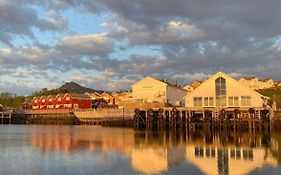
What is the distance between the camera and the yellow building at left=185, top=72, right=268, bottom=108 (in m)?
63.7

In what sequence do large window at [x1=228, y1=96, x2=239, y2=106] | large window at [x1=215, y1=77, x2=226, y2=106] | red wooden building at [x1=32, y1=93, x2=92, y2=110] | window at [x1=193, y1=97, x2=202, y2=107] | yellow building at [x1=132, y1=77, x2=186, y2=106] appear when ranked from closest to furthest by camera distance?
large window at [x1=228, y1=96, x2=239, y2=106] < large window at [x1=215, y1=77, x2=226, y2=106] < window at [x1=193, y1=97, x2=202, y2=107] < yellow building at [x1=132, y1=77, x2=186, y2=106] < red wooden building at [x1=32, y1=93, x2=92, y2=110]

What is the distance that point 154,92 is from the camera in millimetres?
83125

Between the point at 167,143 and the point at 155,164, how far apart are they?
545 inches

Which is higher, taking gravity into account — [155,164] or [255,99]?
[255,99]

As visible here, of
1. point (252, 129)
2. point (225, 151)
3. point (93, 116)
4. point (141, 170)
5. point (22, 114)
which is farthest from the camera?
point (22, 114)

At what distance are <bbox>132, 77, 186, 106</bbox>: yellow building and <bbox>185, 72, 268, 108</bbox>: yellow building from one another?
15.9 meters

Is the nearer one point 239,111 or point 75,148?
point 75,148

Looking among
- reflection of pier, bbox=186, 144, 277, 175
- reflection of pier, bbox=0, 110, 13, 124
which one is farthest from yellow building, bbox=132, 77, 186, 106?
reflection of pier, bbox=186, 144, 277, 175

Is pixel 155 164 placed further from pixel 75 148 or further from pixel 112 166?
pixel 75 148

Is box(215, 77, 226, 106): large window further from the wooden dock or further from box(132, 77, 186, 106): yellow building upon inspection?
box(132, 77, 186, 106): yellow building

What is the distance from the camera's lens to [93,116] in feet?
287

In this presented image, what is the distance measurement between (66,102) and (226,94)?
169ft

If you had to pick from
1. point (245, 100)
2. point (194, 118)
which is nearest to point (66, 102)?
point (194, 118)

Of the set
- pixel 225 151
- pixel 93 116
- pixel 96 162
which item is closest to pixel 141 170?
pixel 96 162
